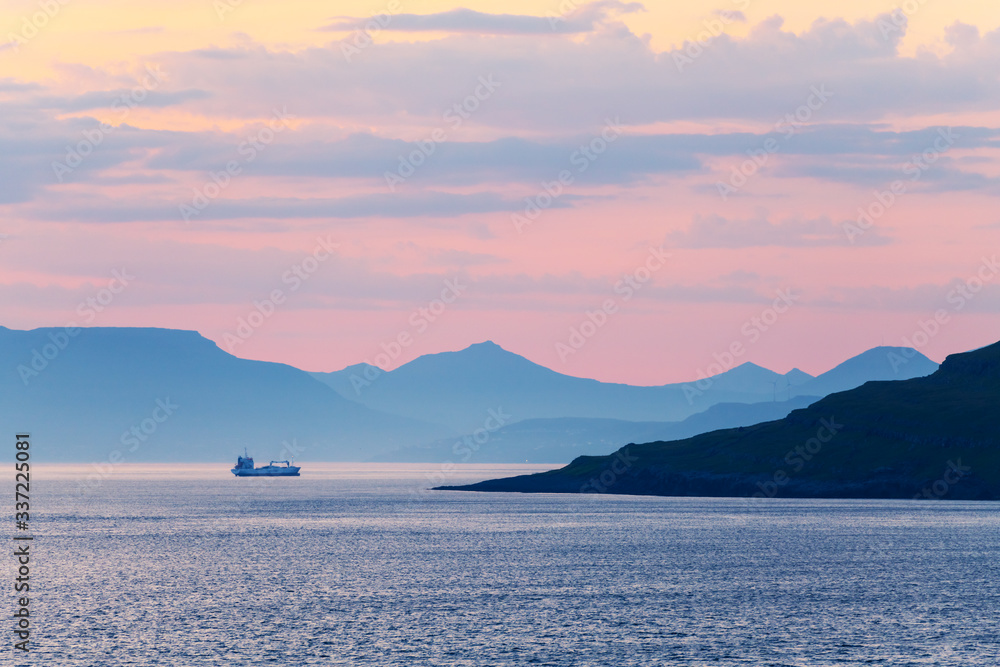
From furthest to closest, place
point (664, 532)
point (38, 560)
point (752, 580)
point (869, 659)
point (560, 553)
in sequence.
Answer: point (664, 532) → point (560, 553) → point (38, 560) → point (752, 580) → point (869, 659)

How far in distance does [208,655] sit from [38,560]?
7180 cm

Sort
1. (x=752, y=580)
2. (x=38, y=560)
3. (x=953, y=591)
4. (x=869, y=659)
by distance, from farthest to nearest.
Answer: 1. (x=38, y=560)
2. (x=752, y=580)
3. (x=953, y=591)
4. (x=869, y=659)

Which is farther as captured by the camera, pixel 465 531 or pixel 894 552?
pixel 465 531

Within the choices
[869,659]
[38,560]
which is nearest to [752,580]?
[869,659]

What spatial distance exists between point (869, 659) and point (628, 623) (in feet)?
66.7

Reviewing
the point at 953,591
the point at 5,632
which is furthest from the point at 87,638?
the point at 953,591

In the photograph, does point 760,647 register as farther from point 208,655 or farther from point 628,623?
point 208,655

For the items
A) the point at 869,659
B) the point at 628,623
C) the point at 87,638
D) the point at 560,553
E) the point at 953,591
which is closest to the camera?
the point at 869,659

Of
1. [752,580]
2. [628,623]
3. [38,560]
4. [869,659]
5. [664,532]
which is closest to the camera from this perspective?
[869,659]

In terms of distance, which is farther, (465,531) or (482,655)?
(465,531)

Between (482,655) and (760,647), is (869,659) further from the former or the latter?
(482,655)

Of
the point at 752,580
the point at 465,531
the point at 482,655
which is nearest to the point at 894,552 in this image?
the point at 752,580

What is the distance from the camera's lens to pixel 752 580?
405 feet

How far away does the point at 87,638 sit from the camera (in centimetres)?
8612
